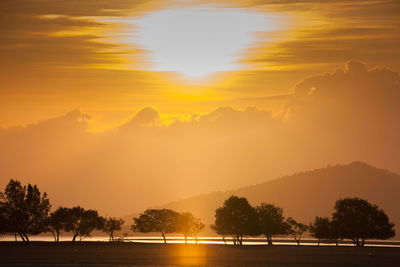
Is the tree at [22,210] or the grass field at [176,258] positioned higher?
the tree at [22,210]

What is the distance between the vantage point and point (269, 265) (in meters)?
103

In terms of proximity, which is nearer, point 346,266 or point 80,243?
point 346,266

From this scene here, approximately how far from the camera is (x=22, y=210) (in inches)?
7461

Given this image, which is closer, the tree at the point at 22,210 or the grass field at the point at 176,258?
the grass field at the point at 176,258

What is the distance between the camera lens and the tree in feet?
619

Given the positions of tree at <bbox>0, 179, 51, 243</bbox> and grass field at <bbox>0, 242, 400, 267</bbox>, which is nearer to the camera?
grass field at <bbox>0, 242, 400, 267</bbox>

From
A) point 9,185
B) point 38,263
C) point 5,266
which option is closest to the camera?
point 5,266

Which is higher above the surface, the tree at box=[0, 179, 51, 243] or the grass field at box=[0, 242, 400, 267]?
the tree at box=[0, 179, 51, 243]

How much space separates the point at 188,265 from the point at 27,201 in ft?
329

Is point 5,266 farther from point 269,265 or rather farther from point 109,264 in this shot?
point 269,265

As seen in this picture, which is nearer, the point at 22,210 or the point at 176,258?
the point at 176,258

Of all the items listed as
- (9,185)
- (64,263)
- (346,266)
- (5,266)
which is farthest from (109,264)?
(9,185)

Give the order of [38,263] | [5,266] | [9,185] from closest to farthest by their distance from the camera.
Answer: [5,266] → [38,263] → [9,185]

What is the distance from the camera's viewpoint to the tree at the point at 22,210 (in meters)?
189
